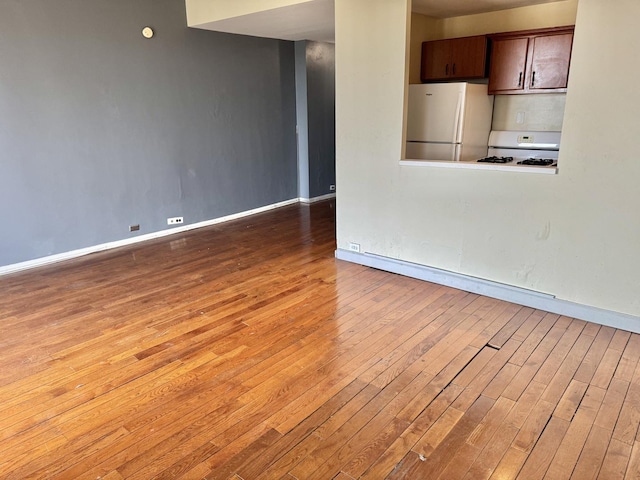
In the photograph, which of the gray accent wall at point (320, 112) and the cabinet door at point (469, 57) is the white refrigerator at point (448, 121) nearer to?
the cabinet door at point (469, 57)

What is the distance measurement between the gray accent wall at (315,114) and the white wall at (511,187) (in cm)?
281

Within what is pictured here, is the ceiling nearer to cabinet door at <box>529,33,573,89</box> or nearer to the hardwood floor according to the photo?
cabinet door at <box>529,33,573,89</box>

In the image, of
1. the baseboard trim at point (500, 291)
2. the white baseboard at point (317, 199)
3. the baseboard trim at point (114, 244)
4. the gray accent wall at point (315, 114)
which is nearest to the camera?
the baseboard trim at point (500, 291)

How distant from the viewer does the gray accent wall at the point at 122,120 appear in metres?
4.25

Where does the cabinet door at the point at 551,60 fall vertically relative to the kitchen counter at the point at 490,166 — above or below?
above

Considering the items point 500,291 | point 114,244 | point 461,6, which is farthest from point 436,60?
point 114,244

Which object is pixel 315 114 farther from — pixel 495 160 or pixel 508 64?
pixel 495 160

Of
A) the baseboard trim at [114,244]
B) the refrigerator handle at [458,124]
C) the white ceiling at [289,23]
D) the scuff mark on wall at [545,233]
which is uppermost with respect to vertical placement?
the white ceiling at [289,23]

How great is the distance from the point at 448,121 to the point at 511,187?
40.3 inches

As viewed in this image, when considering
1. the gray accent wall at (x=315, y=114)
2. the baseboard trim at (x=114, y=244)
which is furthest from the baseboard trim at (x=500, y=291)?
the gray accent wall at (x=315, y=114)

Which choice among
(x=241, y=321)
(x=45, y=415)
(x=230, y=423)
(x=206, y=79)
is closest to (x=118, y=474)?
(x=230, y=423)

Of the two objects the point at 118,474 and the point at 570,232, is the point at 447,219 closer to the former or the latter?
the point at 570,232

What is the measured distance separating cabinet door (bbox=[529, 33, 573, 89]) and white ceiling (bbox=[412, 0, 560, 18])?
457 mm

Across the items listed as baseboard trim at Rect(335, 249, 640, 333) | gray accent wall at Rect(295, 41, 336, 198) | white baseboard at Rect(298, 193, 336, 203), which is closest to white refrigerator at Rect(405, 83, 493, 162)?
baseboard trim at Rect(335, 249, 640, 333)
